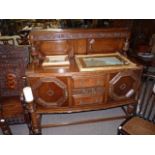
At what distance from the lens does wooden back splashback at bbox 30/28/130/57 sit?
190cm

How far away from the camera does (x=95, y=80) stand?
1.76 meters

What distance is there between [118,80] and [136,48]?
101 inches

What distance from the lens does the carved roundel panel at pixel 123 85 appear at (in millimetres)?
1787

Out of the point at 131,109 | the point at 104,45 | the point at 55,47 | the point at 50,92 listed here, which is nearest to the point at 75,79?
the point at 50,92

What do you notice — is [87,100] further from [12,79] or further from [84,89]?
[12,79]

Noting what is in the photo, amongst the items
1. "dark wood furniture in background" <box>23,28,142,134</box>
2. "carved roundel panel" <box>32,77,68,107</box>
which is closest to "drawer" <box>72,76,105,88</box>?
"dark wood furniture in background" <box>23,28,142,134</box>

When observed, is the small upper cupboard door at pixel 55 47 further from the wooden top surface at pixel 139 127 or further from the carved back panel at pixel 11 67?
the wooden top surface at pixel 139 127

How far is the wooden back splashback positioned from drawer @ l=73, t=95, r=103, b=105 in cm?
61

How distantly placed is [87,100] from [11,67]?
1070 millimetres

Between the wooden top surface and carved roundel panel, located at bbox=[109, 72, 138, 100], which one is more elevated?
carved roundel panel, located at bbox=[109, 72, 138, 100]

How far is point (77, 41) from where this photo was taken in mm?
2031

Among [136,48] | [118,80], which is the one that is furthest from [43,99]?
[136,48]

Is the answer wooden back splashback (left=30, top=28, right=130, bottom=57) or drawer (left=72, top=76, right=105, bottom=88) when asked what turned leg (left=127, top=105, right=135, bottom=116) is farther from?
wooden back splashback (left=30, top=28, right=130, bottom=57)

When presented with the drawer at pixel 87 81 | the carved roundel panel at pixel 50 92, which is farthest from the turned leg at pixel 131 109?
the carved roundel panel at pixel 50 92
